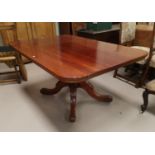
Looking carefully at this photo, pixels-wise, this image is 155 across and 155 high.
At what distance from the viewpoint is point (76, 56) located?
1.57 m

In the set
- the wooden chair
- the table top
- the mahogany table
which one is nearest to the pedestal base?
the mahogany table

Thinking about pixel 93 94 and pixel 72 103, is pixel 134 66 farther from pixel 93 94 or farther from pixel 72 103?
pixel 72 103

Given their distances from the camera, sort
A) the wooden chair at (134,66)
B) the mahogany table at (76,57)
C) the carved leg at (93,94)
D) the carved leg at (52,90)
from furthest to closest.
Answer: the wooden chair at (134,66), the carved leg at (52,90), the carved leg at (93,94), the mahogany table at (76,57)

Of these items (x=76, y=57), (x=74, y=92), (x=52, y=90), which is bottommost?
(x=52, y=90)

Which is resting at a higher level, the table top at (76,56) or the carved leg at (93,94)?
the table top at (76,56)

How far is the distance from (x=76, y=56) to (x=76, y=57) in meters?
0.03

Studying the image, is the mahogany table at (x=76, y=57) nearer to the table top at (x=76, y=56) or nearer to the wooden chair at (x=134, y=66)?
the table top at (x=76, y=56)

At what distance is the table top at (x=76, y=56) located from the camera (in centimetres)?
123

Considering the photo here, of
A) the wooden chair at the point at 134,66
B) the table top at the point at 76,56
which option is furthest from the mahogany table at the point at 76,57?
the wooden chair at the point at 134,66

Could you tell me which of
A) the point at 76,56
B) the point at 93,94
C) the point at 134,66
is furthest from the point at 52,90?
the point at 134,66

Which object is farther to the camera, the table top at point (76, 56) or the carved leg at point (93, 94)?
the carved leg at point (93, 94)

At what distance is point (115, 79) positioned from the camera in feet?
8.93

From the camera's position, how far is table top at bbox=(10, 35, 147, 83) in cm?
123

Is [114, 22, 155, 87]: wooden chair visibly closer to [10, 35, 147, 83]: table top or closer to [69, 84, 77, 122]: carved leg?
[10, 35, 147, 83]: table top
